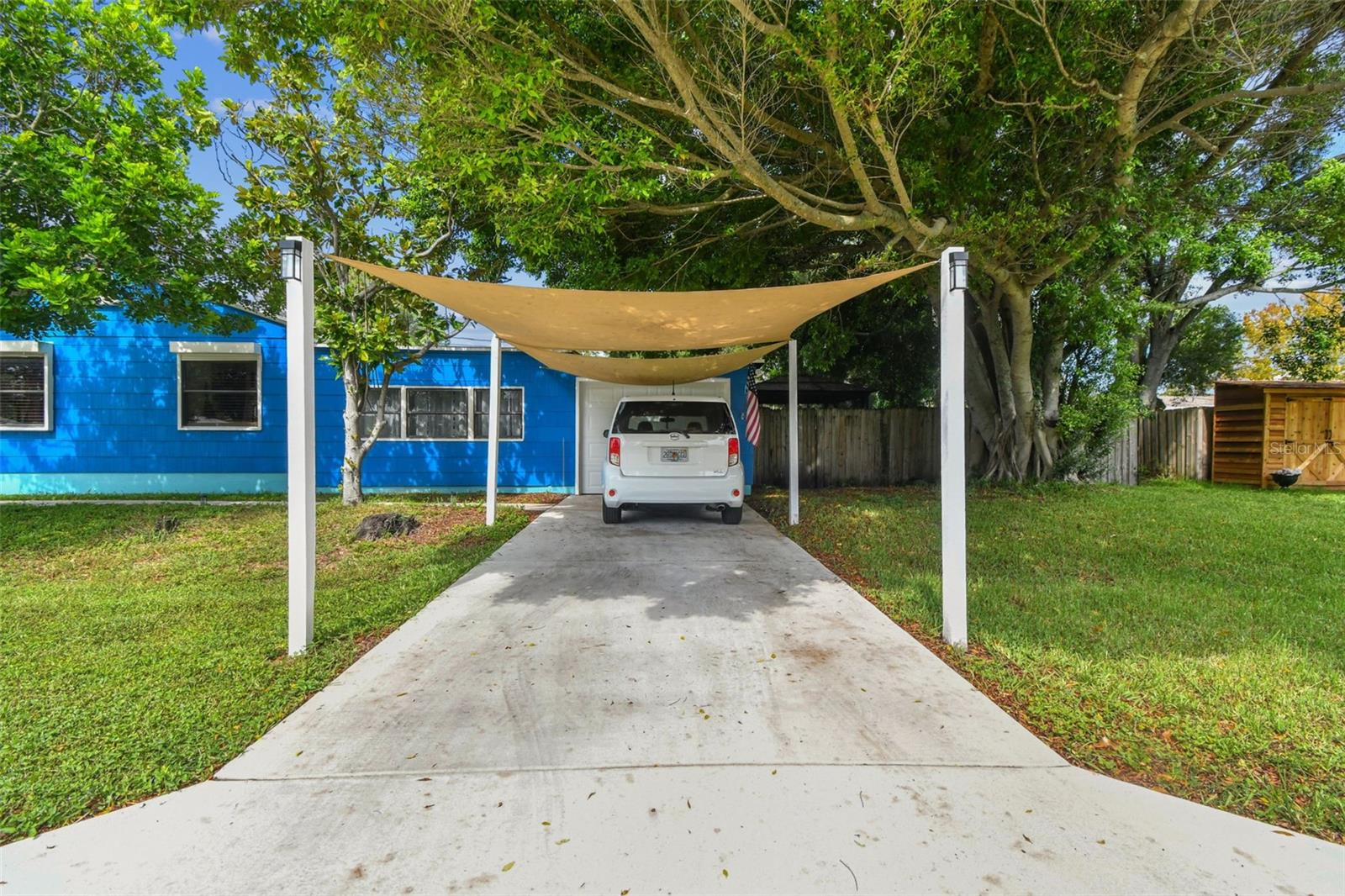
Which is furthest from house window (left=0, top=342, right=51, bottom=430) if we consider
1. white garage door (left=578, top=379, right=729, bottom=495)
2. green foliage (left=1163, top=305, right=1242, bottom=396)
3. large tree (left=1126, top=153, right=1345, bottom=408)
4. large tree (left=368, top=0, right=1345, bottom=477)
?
green foliage (left=1163, top=305, right=1242, bottom=396)

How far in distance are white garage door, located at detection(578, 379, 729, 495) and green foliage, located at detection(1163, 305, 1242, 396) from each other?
53.0 feet

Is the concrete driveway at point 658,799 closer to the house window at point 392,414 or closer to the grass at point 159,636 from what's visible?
the grass at point 159,636

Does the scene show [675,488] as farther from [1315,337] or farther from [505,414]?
[1315,337]

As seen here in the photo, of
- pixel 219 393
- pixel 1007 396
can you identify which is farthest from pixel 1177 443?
pixel 219 393

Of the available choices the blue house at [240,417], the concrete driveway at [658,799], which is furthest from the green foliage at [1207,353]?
the concrete driveway at [658,799]

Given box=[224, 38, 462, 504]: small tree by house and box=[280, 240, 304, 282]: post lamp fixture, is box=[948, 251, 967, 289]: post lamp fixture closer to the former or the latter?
box=[280, 240, 304, 282]: post lamp fixture

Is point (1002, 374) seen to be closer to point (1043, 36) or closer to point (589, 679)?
point (1043, 36)

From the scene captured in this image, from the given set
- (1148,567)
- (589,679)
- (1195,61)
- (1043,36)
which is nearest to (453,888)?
(589,679)

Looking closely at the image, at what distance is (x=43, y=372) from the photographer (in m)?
9.74

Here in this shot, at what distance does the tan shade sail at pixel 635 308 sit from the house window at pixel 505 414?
14.8 feet

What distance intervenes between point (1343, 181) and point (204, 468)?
16108 millimetres

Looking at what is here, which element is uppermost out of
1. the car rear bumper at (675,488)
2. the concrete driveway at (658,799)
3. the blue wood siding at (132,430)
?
the blue wood siding at (132,430)

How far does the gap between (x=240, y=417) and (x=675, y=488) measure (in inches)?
302

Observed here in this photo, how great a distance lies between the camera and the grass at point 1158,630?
251 centimetres
